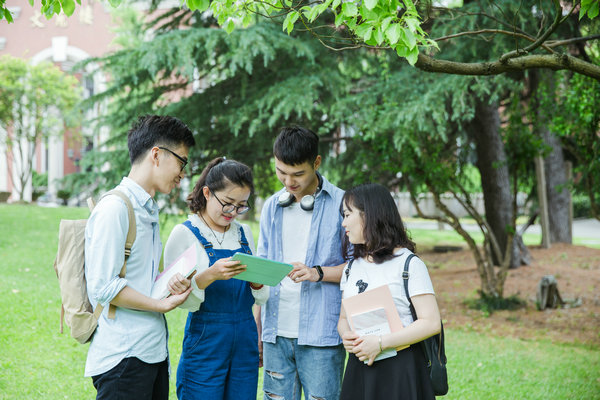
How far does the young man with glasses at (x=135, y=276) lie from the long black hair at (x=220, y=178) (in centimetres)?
30

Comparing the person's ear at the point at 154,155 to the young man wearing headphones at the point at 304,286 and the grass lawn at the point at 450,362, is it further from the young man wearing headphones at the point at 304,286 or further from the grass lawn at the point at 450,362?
the grass lawn at the point at 450,362

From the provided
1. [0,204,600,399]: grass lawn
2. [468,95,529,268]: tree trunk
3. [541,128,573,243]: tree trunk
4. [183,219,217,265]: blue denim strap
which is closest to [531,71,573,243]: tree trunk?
[541,128,573,243]: tree trunk

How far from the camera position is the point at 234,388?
275cm

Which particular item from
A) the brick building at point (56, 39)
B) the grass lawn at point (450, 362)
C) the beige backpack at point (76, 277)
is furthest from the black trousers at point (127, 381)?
the brick building at point (56, 39)

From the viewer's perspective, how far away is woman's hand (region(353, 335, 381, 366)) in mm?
2506

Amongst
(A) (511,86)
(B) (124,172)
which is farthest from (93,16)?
(A) (511,86)

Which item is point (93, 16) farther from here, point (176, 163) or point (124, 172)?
point (176, 163)

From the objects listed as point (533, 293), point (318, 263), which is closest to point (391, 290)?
point (318, 263)

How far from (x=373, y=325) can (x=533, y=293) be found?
769 cm

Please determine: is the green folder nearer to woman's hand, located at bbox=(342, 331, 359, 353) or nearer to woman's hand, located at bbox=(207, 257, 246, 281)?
woman's hand, located at bbox=(207, 257, 246, 281)

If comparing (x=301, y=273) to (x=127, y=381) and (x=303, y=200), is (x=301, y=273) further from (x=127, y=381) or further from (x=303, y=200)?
(x=127, y=381)

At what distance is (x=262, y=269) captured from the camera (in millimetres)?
2441

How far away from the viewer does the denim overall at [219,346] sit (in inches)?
106

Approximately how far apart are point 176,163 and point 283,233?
816mm
